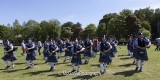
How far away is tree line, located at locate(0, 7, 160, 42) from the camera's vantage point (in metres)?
106

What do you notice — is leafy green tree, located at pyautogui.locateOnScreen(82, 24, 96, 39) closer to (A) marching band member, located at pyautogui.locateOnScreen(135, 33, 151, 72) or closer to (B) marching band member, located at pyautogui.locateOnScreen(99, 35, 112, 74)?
(A) marching band member, located at pyautogui.locateOnScreen(135, 33, 151, 72)

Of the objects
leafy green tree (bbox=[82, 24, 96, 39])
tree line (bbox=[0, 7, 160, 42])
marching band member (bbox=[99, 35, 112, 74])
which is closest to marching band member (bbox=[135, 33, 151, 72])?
marching band member (bbox=[99, 35, 112, 74])

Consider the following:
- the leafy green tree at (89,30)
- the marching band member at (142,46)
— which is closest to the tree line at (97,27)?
the leafy green tree at (89,30)

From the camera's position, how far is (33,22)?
526ft

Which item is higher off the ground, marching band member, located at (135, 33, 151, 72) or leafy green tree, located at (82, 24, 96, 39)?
leafy green tree, located at (82, 24, 96, 39)

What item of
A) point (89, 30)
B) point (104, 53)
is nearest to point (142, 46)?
point (104, 53)

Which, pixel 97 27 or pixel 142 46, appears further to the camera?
pixel 97 27

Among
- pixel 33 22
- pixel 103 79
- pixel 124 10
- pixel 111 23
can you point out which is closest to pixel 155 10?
pixel 124 10

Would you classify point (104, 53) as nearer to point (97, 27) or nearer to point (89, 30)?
point (97, 27)

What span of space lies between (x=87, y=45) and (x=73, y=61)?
6.46 metres

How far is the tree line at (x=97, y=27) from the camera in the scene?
106 meters

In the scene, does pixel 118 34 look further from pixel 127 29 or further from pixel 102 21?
pixel 102 21

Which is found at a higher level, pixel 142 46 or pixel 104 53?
pixel 142 46

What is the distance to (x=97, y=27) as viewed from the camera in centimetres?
14138
